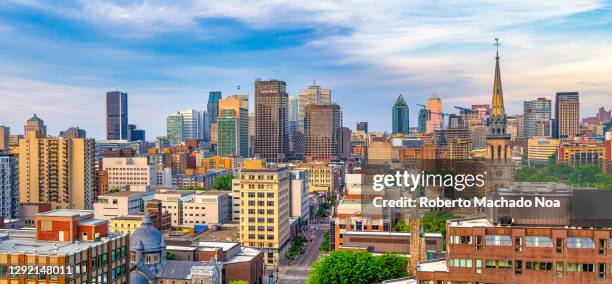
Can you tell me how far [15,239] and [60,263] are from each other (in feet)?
55.6

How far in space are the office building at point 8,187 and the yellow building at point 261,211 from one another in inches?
2880

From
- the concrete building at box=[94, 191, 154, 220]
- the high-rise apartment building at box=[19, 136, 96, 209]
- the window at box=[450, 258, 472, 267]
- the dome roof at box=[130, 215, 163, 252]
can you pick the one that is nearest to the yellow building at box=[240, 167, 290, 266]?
the dome roof at box=[130, 215, 163, 252]


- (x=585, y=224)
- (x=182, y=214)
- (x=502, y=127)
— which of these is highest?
(x=502, y=127)

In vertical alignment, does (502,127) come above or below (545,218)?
above

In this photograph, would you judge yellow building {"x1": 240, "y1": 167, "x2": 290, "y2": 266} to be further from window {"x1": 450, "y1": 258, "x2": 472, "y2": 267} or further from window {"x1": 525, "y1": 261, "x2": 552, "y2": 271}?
window {"x1": 525, "y1": 261, "x2": 552, "y2": 271}

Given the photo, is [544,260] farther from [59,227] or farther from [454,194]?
[454,194]

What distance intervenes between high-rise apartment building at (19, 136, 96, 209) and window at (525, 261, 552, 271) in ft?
540

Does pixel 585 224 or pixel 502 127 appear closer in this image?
pixel 585 224

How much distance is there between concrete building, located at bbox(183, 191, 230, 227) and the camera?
585 feet

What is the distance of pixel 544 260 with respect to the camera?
61625mm

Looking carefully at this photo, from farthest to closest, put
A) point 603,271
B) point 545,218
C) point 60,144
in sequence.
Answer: point 60,144 < point 545,218 < point 603,271

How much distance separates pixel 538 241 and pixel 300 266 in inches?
3333

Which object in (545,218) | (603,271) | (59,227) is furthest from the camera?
(59,227)

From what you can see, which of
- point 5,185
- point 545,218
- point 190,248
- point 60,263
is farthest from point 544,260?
point 5,185
